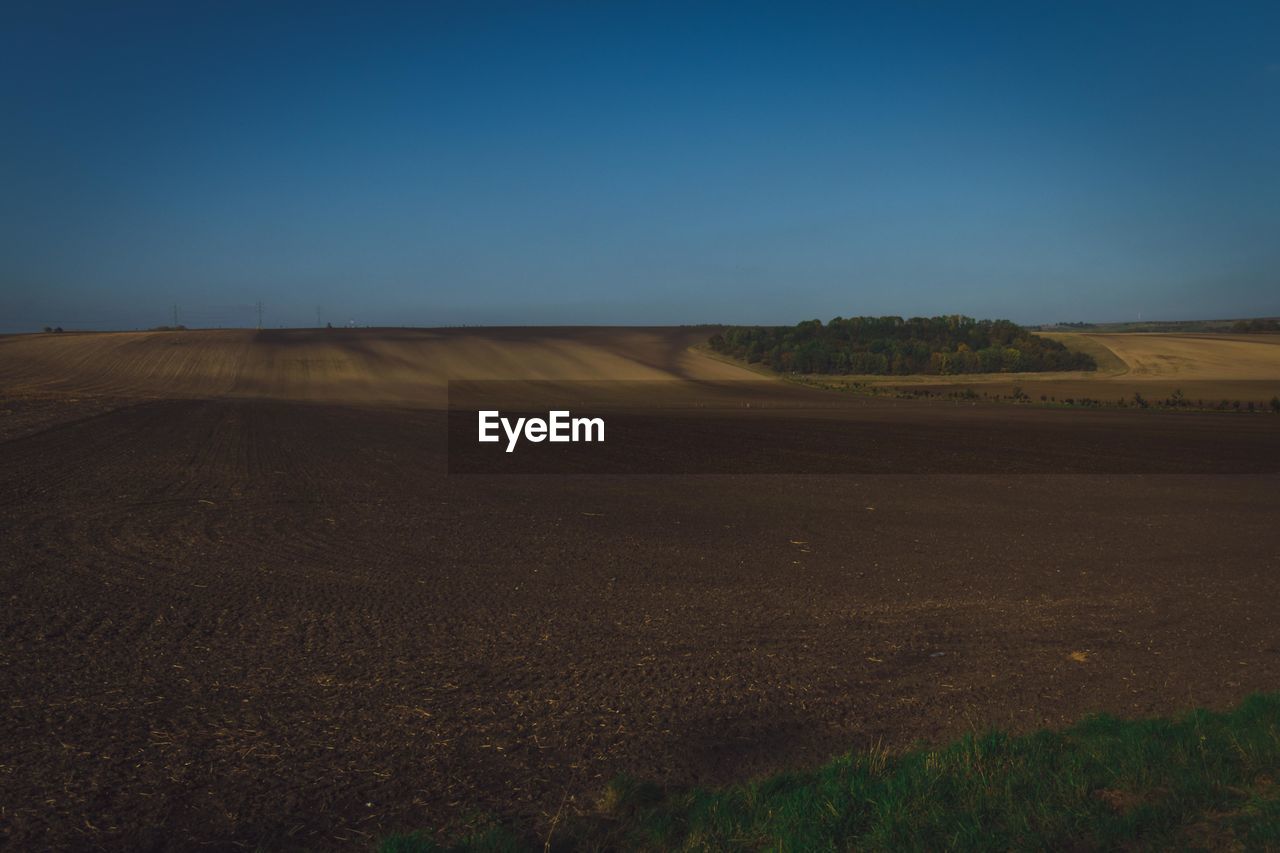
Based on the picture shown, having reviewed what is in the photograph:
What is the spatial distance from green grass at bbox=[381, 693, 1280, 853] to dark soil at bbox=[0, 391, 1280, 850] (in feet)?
1.29

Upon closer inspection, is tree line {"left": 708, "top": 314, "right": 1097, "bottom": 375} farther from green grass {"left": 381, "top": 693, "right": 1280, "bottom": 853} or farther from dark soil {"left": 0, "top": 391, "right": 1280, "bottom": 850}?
green grass {"left": 381, "top": 693, "right": 1280, "bottom": 853}

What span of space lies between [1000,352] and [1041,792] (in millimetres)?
78551

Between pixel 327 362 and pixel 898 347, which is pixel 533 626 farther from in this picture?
pixel 898 347

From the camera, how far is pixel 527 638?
8.25 m

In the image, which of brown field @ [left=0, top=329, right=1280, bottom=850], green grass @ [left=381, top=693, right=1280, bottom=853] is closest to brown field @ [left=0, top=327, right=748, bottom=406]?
brown field @ [left=0, top=329, right=1280, bottom=850]

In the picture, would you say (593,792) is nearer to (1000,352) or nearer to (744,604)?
(744,604)

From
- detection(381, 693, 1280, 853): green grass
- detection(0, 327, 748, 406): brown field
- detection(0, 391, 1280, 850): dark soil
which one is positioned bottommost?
→ detection(0, 391, 1280, 850): dark soil

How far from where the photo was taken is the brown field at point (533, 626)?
5.44 metres

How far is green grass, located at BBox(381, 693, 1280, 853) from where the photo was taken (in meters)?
4.34

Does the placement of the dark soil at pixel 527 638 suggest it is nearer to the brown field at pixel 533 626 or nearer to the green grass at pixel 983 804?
the brown field at pixel 533 626

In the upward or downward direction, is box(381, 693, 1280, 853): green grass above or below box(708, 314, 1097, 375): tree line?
below

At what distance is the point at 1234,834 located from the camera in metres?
4.21

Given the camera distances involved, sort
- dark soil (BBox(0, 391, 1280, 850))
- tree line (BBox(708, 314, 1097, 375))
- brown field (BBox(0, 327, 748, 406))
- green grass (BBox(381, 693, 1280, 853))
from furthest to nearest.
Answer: tree line (BBox(708, 314, 1097, 375)) < brown field (BBox(0, 327, 748, 406)) < dark soil (BBox(0, 391, 1280, 850)) < green grass (BBox(381, 693, 1280, 853))

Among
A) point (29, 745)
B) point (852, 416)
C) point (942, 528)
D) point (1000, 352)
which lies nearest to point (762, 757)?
point (29, 745)
